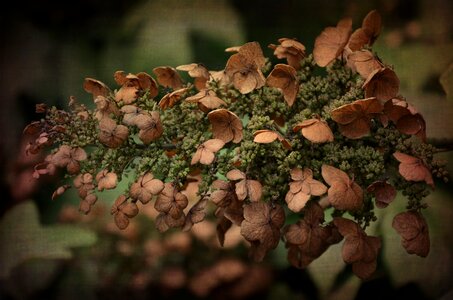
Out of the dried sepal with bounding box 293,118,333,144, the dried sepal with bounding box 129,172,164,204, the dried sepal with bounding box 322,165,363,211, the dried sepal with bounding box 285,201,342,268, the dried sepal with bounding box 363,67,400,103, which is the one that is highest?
the dried sepal with bounding box 363,67,400,103

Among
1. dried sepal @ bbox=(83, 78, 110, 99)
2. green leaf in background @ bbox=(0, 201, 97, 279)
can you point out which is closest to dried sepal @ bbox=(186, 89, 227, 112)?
dried sepal @ bbox=(83, 78, 110, 99)

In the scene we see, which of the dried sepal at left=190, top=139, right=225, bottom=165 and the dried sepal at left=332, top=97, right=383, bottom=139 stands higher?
the dried sepal at left=332, top=97, right=383, bottom=139

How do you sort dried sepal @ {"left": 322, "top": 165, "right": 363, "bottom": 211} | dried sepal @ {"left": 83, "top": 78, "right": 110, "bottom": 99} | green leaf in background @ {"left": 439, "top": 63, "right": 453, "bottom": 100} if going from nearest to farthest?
dried sepal @ {"left": 322, "top": 165, "right": 363, "bottom": 211} → dried sepal @ {"left": 83, "top": 78, "right": 110, "bottom": 99} → green leaf in background @ {"left": 439, "top": 63, "right": 453, "bottom": 100}

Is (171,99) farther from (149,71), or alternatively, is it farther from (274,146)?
(149,71)

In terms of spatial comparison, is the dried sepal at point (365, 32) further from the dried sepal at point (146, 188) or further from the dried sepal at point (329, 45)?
the dried sepal at point (146, 188)

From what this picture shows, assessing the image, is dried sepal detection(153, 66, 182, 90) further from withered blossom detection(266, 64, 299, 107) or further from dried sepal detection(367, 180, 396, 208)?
dried sepal detection(367, 180, 396, 208)

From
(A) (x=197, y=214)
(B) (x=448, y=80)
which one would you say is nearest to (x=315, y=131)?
(A) (x=197, y=214)
